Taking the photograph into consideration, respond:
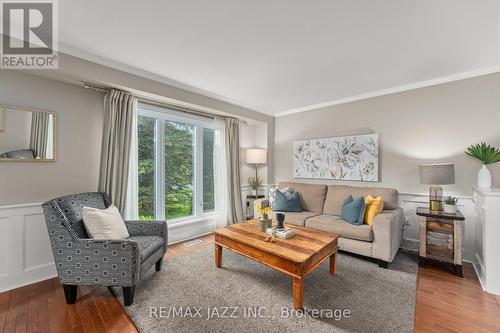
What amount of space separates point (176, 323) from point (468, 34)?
11.8ft

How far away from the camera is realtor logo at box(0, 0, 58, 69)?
1721 millimetres

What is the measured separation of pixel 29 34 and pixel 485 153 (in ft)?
16.5

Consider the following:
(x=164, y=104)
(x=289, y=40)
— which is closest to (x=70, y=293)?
(x=164, y=104)

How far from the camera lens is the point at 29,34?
2.03 meters

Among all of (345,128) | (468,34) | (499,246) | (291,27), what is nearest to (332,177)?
(345,128)

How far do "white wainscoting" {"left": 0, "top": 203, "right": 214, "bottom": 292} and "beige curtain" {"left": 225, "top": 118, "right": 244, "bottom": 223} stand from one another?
8.71 ft

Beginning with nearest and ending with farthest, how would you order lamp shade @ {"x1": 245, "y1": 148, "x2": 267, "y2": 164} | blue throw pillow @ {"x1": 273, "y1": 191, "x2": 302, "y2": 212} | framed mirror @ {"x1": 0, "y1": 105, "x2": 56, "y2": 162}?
framed mirror @ {"x1": 0, "y1": 105, "x2": 56, "y2": 162}
blue throw pillow @ {"x1": 273, "y1": 191, "x2": 302, "y2": 212}
lamp shade @ {"x1": 245, "y1": 148, "x2": 267, "y2": 164}

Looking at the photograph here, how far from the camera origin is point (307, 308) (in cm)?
185

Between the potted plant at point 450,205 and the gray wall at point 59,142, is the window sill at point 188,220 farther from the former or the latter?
the potted plant at point 450,205

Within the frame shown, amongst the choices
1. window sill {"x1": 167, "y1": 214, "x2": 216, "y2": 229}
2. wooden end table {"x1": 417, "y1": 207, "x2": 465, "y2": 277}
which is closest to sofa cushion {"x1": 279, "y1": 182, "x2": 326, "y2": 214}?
wooden end table {"x1": 417, "y1": 207, "x2": 465, "y2": 277}

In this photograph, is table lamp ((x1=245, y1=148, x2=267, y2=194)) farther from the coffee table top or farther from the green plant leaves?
the green plant leaves

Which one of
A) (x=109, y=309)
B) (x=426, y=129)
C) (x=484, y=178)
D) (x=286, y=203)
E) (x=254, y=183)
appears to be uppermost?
(x=426, y=129)

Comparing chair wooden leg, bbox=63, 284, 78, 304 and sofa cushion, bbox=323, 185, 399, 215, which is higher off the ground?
sofa cushion, bbox=323, 185, 399, 215

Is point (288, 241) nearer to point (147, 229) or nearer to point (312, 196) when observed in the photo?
point (147, 229)
